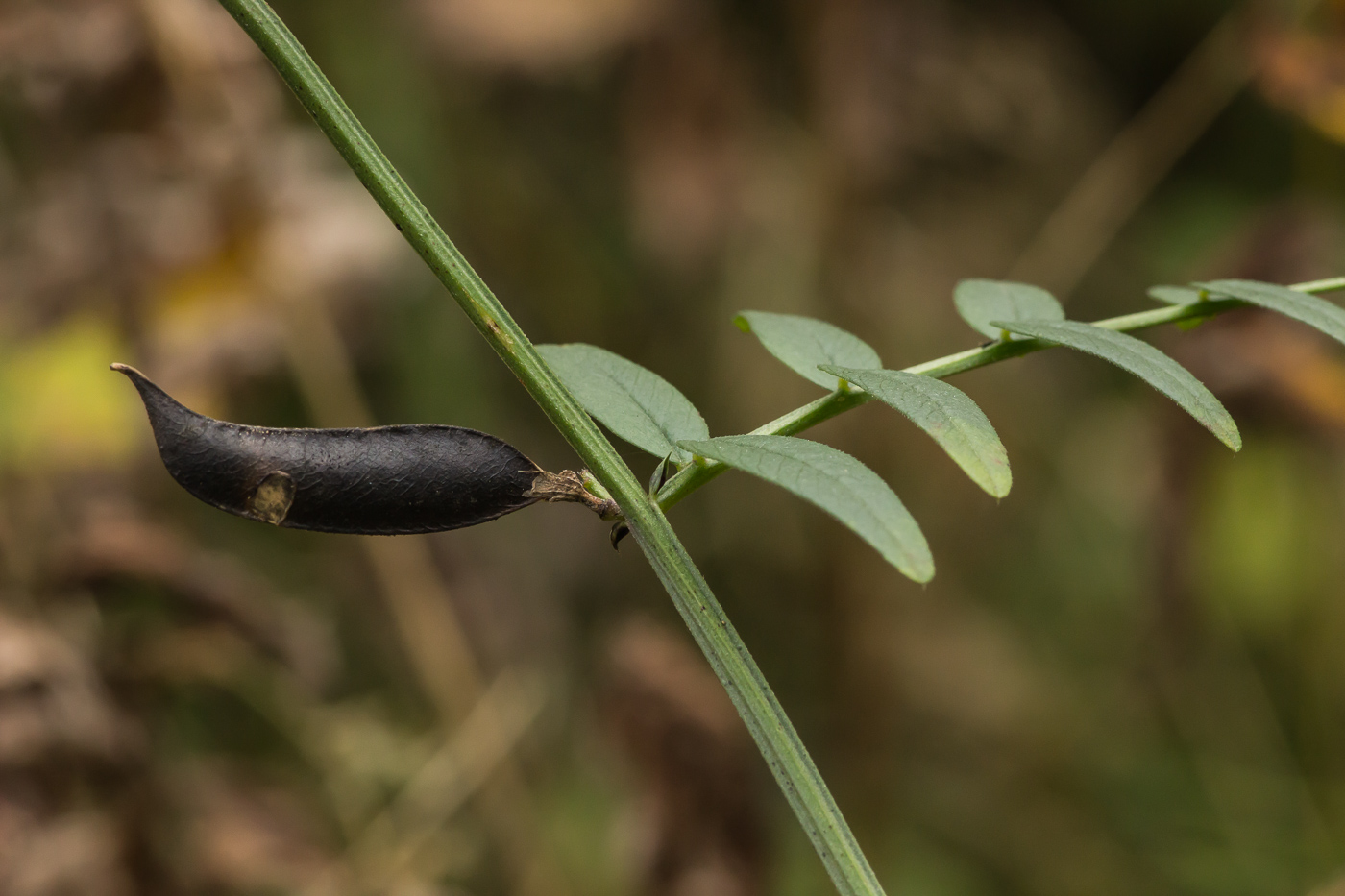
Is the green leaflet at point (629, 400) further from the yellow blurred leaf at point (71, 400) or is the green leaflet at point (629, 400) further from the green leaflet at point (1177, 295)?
the yellow blurred leaf at point (71, 400)

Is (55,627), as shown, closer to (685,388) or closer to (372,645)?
(372,645)

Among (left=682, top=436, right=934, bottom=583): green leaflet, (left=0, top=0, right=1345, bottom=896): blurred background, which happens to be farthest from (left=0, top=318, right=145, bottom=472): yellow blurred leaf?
(left=682, top=436, right=934, bottom=583): green leaflet

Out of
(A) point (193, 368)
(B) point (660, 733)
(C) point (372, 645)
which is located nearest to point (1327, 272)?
(B) point (660, 733)

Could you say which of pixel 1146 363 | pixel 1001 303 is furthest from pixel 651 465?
pixel 1146 363

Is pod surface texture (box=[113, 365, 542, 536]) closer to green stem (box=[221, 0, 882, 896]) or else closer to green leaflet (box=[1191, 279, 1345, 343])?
green stem (box=[221, 0, 882, 896])

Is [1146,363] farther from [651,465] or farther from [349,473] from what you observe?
[651,465]

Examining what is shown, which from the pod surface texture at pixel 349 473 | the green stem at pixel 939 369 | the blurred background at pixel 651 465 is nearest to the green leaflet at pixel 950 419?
the green stem at pixel 939 369
